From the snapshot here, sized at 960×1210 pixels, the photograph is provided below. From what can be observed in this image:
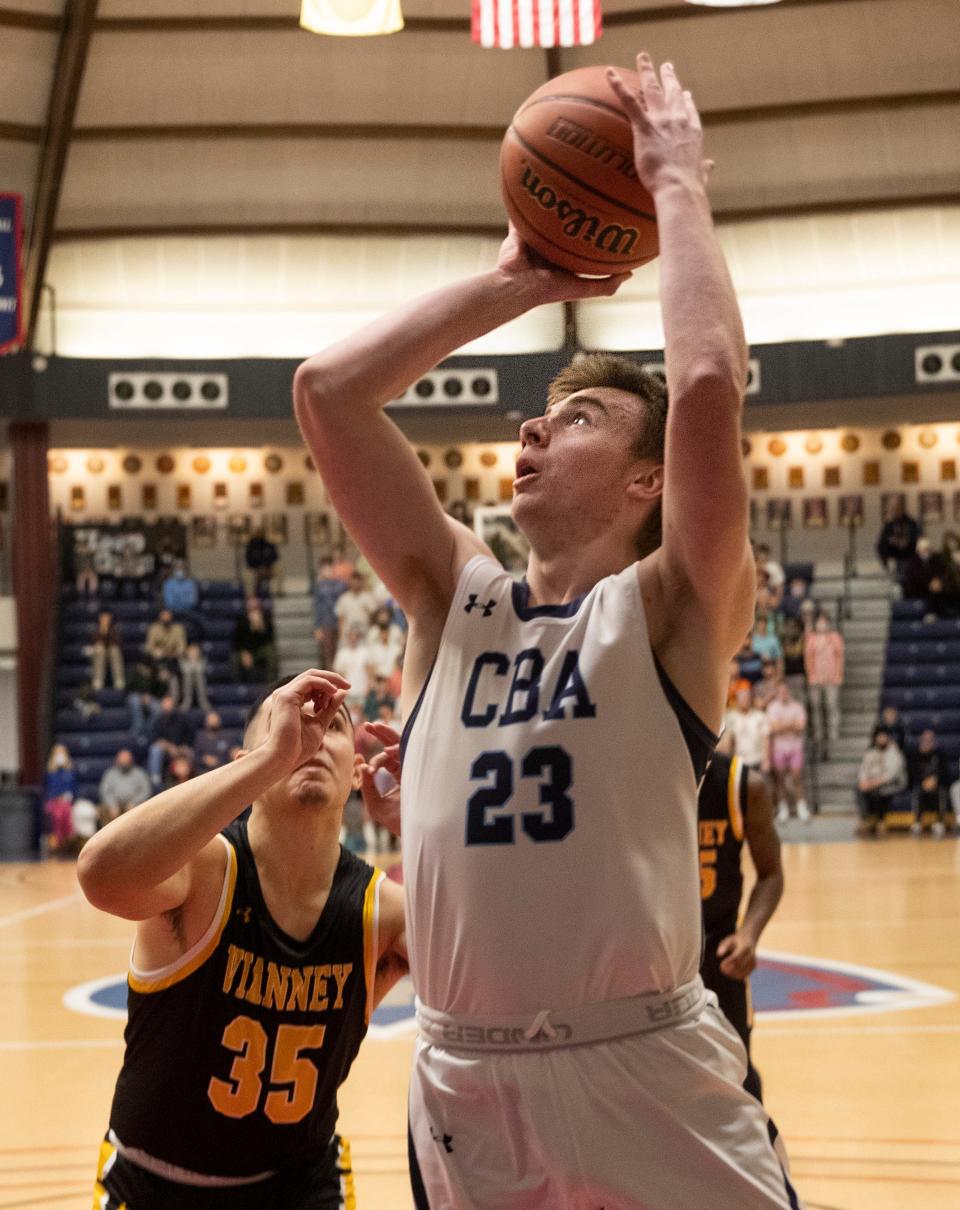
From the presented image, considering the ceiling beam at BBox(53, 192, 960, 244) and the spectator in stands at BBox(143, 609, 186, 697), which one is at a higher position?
the ceiling beam at BBox(53, 192, 960, 244)

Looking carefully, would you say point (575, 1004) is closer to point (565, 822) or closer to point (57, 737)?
point (565, 822)

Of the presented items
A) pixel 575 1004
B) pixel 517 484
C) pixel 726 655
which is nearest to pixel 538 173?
pixel 517 484

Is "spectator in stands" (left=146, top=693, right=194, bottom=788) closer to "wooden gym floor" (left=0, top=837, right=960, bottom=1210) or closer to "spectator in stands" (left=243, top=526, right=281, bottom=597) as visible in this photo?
"spectator in stands" (left=243, top=526, right=281, bottom=597)

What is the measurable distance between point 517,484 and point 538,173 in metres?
0.61

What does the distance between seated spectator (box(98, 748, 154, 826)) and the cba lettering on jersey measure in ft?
53.7

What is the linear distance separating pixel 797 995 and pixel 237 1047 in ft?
20.4

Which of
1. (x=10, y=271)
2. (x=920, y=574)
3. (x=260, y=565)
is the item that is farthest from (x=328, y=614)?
(x=920, y=574)

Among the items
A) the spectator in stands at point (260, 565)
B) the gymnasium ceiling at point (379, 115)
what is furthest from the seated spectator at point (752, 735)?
→ the gymnasium ceiling at point (379, 115)

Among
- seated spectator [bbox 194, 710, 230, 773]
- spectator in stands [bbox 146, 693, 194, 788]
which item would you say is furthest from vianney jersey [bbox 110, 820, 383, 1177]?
spectator in stands [bbox 146, 693, 194, 788]

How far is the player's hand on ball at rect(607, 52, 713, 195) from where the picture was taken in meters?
2.40

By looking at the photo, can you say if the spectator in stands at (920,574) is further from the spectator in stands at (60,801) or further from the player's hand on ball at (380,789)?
the player's hand on ball at (380,789)

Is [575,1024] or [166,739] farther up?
[575,1024]

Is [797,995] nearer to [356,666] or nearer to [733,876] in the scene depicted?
[733,876]

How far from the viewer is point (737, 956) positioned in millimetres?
5184
